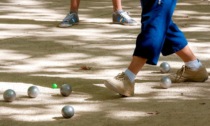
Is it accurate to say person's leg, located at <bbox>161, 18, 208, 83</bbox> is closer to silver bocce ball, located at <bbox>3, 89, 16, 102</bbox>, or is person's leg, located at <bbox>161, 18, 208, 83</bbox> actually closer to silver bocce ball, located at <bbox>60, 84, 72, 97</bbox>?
silver bocce ball, located at <bbox>60, 84, 72, 97</bbox>

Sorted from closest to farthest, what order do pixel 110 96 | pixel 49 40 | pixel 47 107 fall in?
1. pixel 47 107
2. pixel 110 96
3. pixel 49 40

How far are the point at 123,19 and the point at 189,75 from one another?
136 inches

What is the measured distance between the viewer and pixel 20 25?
8.93 m

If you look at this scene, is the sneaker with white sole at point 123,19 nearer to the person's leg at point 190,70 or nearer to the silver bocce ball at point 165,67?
the silver bocce ball at point 165,67

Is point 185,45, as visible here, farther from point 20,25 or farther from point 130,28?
point 20,25

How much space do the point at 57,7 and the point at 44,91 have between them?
5.58 meters

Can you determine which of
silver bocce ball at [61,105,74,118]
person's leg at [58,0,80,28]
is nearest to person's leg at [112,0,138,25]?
person's leg at [58,0,80,28]

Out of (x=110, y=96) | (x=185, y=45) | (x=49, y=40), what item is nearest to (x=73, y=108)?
(x=110, y=96)

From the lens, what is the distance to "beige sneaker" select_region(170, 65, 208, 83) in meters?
5.44

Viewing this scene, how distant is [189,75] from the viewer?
18.0 feet

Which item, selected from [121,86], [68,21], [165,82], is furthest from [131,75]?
[68,21]

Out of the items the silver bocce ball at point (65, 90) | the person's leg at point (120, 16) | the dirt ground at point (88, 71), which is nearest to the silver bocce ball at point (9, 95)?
the dirt ground at point (88, 71)

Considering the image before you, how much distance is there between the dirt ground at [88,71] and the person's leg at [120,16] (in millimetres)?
100

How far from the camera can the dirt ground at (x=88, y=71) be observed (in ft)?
14.6
